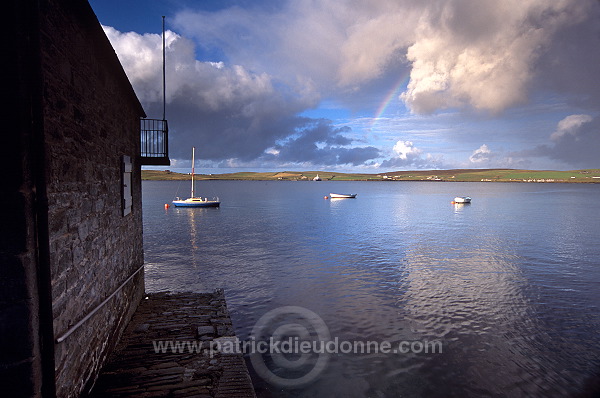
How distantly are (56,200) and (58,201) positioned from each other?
0.09 metres

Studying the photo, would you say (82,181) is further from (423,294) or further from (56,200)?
(423,294)

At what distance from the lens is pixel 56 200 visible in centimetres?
558

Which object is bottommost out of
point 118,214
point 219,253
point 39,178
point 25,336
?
point 219,253

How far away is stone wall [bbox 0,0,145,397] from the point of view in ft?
15.3

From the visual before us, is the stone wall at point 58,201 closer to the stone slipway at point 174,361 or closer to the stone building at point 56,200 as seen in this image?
the stone building at point 56,200

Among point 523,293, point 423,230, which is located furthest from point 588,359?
point 423,230

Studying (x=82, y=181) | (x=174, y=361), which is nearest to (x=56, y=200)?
(x=82, y=181)

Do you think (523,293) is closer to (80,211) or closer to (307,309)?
(307,309)

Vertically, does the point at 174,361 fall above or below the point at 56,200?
below

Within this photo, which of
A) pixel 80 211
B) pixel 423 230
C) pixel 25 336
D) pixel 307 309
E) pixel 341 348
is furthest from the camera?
pixel 423 230

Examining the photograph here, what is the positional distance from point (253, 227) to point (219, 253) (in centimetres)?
1573

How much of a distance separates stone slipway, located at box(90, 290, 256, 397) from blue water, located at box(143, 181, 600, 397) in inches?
78.4

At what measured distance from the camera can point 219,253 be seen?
98.9 ft

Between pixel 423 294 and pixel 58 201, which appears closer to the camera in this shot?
pixel 58 201
